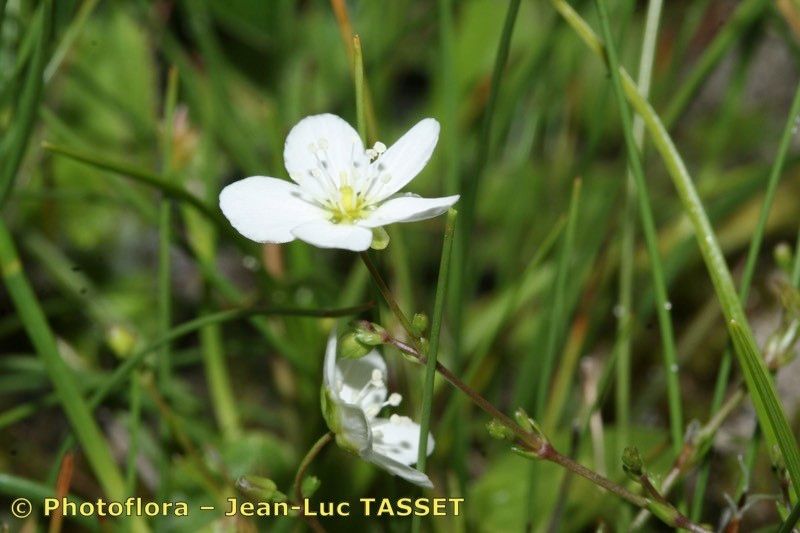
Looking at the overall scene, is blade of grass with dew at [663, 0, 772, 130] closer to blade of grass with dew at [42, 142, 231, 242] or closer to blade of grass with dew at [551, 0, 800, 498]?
blade of grass with dew at [551, 0, 800, 498]

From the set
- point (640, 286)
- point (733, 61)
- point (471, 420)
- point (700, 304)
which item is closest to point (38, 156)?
point (471, 420)

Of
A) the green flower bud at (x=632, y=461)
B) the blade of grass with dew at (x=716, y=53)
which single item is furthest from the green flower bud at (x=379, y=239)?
the blade of grass with dew at (x=716, y=53)

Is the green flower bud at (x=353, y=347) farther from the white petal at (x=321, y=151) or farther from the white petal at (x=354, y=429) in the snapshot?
the white petal at (x=321, y=151)

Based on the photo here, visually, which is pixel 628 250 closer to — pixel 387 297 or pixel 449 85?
pixel 449 85

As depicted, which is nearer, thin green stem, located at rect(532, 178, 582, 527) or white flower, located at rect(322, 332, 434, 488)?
white flower, located at rect(322, 332, 434, 488)

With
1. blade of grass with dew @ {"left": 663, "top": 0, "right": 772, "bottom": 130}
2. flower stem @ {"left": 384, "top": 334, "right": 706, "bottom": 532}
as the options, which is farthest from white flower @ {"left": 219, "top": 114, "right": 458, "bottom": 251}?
blade of grass with dew @ {"left": 663, "top": 0, "right": 772, "bottom": 130}

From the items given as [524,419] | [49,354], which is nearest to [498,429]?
[524,419]
